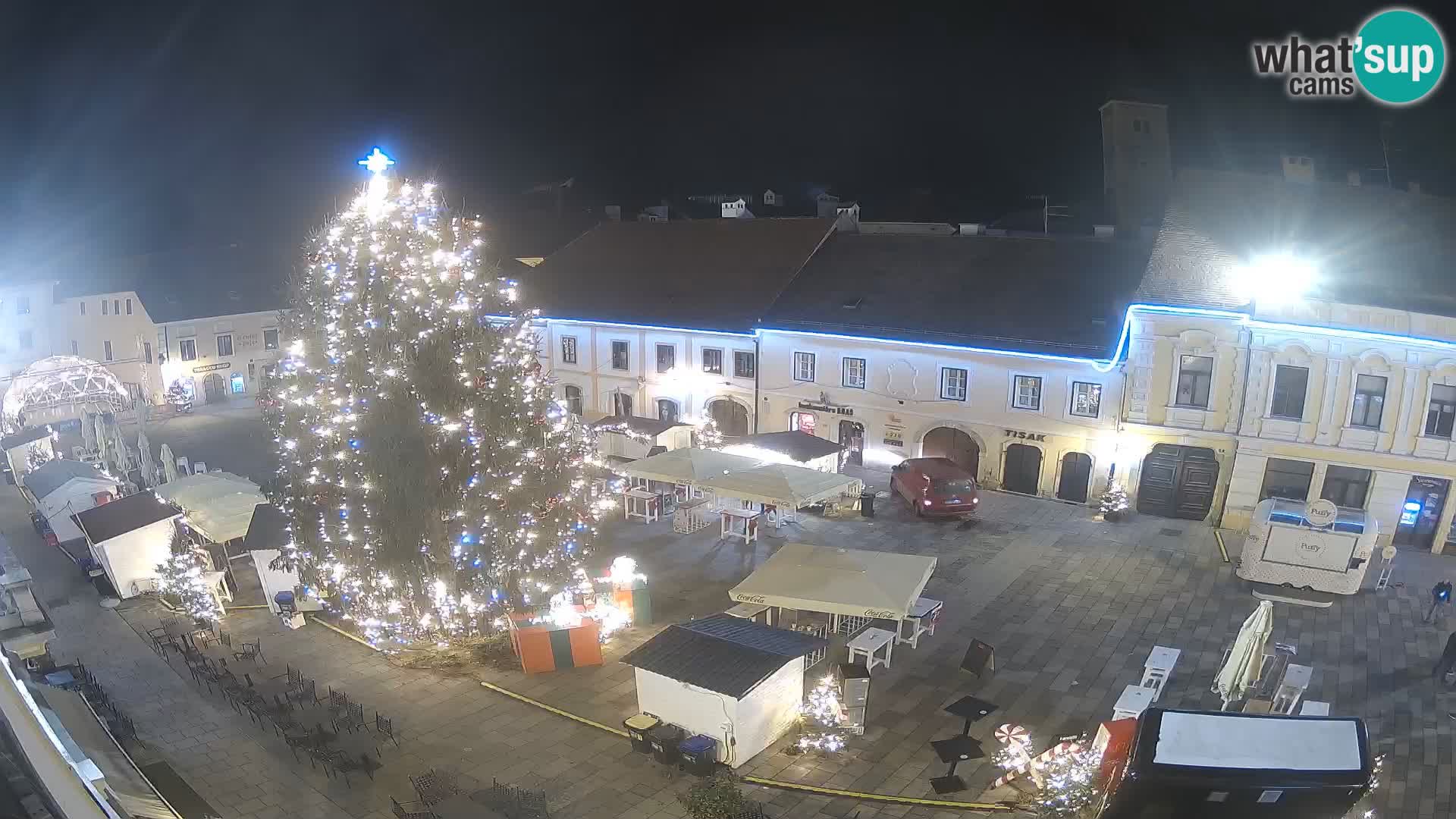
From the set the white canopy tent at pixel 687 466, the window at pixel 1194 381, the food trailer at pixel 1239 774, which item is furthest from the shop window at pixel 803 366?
the food trailer at pixel 1239 774

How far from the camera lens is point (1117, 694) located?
15.8 m

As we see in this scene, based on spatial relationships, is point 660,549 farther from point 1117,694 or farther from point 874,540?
point 1117,694

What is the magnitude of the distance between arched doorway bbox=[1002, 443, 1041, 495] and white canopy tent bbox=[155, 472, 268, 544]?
21514 millimetres

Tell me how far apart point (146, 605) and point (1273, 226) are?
3132 cm

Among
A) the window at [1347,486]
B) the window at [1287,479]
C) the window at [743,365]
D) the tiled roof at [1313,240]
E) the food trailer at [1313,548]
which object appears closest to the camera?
the food trailer at [1313,548]

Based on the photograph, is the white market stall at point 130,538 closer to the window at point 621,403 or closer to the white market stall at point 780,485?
the white market stall at point 780,485

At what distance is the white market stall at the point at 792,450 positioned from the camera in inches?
1038

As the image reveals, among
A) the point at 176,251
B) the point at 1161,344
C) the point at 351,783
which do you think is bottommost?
the point at 351,783

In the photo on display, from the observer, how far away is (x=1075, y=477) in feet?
88.4

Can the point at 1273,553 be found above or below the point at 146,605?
above

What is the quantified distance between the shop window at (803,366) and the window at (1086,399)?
28.9ft

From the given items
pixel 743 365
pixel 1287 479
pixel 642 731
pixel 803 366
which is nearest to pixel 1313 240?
pixel 1287 479

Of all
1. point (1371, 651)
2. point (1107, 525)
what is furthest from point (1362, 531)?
point (1107, 525)

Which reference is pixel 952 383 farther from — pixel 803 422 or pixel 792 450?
pixel 792 450
